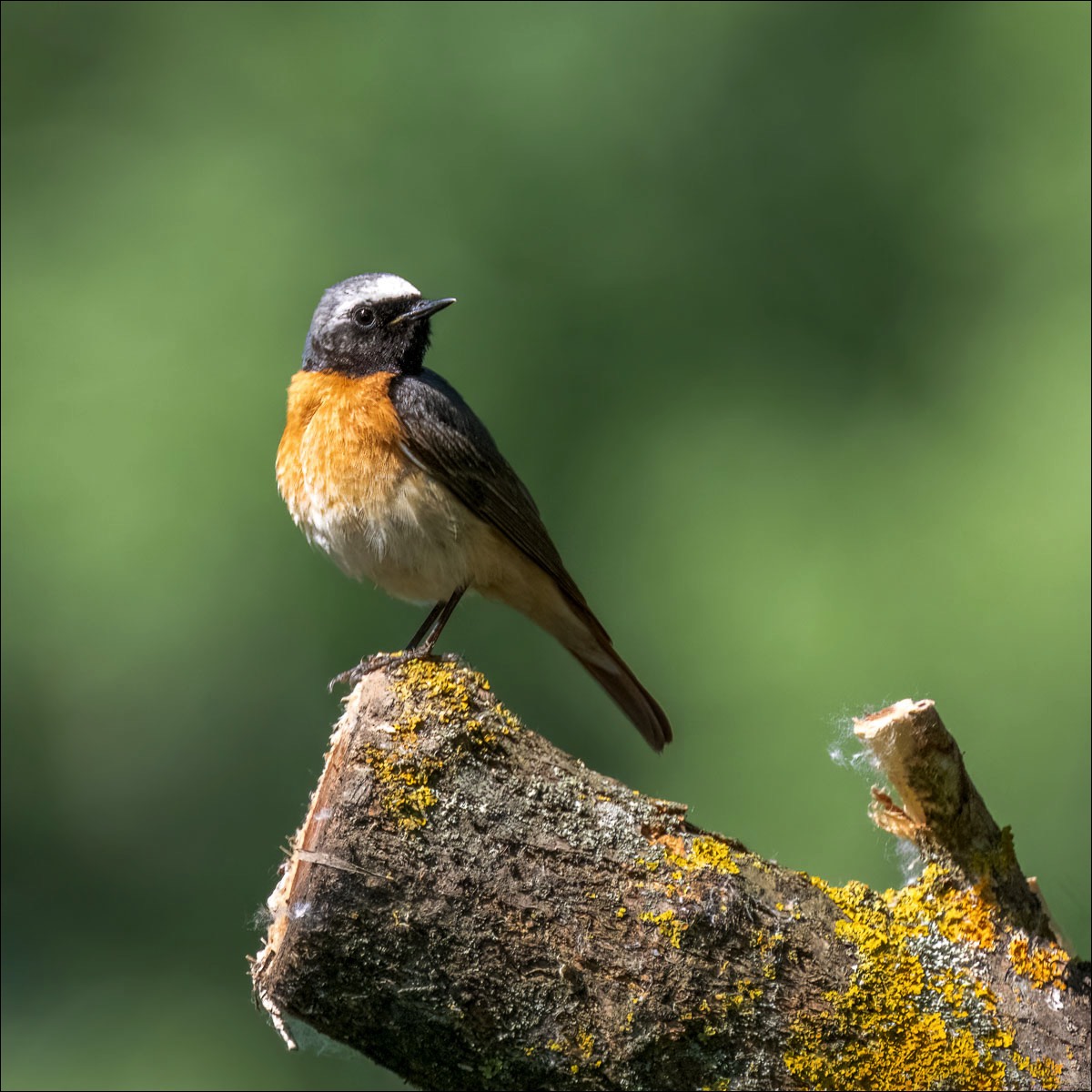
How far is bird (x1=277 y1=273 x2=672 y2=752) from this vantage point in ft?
13.6

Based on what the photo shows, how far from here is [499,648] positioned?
7.13 metres

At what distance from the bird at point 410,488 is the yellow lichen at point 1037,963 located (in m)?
1.49

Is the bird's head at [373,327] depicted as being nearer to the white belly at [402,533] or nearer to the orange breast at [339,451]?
the orange breast at [339,451]

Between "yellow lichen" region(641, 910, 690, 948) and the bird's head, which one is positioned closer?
"yellow lichen" region(641, 910, 690, 948)

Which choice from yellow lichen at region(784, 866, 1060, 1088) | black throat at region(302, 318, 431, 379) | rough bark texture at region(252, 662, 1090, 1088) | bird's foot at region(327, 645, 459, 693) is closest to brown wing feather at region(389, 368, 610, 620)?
black throat at region(302, 318, 431, 379)

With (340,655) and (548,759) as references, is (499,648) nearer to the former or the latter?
(340,655)

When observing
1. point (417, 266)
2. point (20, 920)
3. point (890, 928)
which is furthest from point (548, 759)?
point (20, 920)

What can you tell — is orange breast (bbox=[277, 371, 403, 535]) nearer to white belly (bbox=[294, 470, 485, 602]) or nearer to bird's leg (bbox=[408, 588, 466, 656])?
white belly (bbox=[294, 470, 485, 602])

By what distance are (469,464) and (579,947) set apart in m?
1.84

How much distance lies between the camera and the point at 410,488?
13.6 feet

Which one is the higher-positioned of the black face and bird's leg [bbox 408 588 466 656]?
the black face

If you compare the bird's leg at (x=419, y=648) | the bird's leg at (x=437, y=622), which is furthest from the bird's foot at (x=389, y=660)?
the bird's leg at (x=437, y=622)

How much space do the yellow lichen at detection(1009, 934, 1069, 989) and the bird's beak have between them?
254 centimetres

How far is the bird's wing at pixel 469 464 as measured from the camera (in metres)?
4.21
